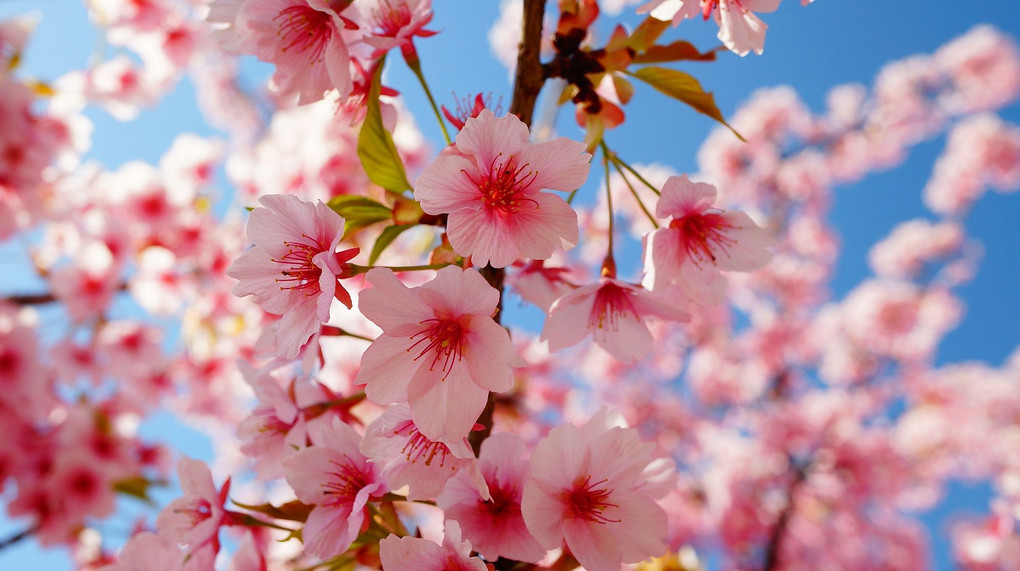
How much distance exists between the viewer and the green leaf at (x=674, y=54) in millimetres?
858

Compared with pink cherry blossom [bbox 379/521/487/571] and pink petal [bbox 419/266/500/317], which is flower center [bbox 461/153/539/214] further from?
Result: pink cherry blossom [bbox 379/521/487/571]

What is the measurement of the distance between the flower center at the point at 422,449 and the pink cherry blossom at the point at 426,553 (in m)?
0.08

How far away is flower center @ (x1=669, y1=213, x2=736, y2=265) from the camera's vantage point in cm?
83

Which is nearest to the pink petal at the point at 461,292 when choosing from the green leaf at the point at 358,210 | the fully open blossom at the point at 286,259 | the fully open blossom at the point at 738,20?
the fully open blossom at the point at 286,259

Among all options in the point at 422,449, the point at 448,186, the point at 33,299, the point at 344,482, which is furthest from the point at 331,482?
the point at 33,299

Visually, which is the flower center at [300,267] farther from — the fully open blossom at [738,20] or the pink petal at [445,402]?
the fully open blossom at [738,20]

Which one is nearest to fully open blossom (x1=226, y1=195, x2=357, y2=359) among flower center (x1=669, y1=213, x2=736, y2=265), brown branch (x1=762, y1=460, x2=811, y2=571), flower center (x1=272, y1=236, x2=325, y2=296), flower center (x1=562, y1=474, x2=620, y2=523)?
flower center (x1=272, y1=236, x2=325, y2=296)

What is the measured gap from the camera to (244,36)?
820 millimetres

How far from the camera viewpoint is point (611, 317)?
33.6 inches

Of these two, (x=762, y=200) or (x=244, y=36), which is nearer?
(x=244, y=36)

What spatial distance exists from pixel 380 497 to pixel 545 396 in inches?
154

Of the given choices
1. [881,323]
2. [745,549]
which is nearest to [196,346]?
[745,549]

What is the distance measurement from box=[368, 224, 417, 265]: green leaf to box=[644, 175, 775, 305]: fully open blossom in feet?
1.04

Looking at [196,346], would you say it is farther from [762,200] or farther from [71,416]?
[762,200]
